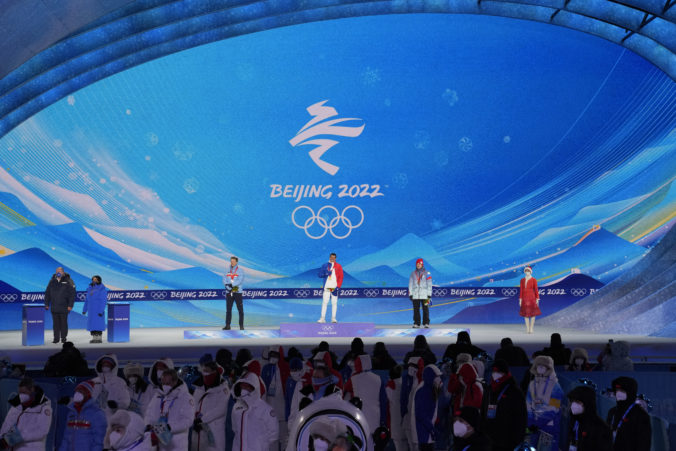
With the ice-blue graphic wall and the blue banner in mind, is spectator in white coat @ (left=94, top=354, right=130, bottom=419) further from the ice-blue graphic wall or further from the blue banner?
the ice-blue graphic wall

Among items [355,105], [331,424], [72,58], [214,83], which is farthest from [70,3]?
[331,424]

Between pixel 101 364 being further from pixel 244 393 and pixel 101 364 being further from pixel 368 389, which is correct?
pixel 368 389

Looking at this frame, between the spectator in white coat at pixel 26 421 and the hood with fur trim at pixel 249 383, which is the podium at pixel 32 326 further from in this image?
the hood with fur trim at pixel 249 383

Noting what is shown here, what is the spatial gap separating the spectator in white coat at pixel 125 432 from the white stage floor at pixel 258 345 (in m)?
8.64

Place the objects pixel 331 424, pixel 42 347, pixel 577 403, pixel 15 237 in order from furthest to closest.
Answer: pixel 15 237
pixel 42 347
pixel 577 403
pixel 331 424

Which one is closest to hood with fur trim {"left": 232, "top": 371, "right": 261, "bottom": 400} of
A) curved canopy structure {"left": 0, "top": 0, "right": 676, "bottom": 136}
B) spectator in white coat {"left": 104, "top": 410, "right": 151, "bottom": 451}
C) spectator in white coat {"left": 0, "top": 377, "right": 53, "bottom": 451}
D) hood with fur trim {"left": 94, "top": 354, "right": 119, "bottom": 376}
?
spectator in white coat {"left": 104, "top": 410, "right": 151, "bottom": 451}

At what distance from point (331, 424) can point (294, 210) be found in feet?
63.3

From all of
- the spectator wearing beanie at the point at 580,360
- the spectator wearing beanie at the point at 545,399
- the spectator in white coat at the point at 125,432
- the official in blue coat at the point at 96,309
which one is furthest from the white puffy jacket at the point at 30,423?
the official in blue coat at the point at 96,309

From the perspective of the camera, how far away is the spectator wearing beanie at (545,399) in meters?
8.53

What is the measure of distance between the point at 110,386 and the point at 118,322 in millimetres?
9910

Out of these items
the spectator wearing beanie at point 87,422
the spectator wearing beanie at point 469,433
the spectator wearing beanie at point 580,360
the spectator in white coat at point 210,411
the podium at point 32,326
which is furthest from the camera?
the podium at point 32,326

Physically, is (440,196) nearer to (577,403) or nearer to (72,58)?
(72,58)

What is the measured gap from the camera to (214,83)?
2303 cm

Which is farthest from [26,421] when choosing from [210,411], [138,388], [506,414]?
[506,414]
